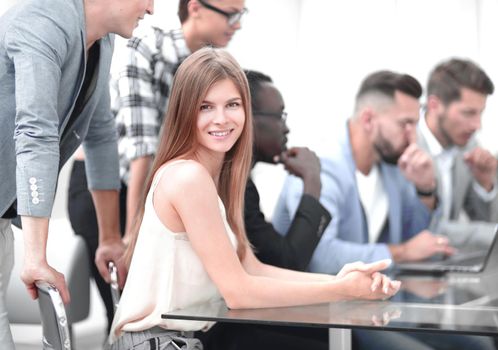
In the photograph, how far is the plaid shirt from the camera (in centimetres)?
256

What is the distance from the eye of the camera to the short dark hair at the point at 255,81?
2.67 meters

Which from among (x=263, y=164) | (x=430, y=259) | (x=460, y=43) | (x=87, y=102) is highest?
(x=460, y=43)

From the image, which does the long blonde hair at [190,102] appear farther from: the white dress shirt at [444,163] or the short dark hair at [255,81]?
the white dress shirt at [444,163]

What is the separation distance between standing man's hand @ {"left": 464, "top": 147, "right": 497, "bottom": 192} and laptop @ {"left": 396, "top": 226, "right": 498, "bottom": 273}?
143mm

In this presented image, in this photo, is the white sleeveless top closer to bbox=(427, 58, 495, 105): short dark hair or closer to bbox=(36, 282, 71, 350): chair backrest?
bbox=(36, 282, 71, 350): chair backrest

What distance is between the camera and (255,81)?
2688 millimetres

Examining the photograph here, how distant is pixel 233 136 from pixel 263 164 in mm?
725

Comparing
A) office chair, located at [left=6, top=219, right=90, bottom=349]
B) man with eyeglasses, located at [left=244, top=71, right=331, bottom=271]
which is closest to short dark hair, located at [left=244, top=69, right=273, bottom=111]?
man with eyeglasses, located at [left=244, top=71, right=331, bottom=271]

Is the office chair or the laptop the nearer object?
the laptop

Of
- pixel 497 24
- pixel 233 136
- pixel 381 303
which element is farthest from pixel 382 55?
pixel 381 303

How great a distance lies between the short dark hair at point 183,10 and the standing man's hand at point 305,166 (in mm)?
504

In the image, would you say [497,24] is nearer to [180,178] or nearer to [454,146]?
[454,146]

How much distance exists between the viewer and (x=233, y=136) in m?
1.98

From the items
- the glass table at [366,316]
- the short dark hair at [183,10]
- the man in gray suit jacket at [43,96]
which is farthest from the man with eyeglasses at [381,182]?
the man in gray suit jacket at [43,96]
